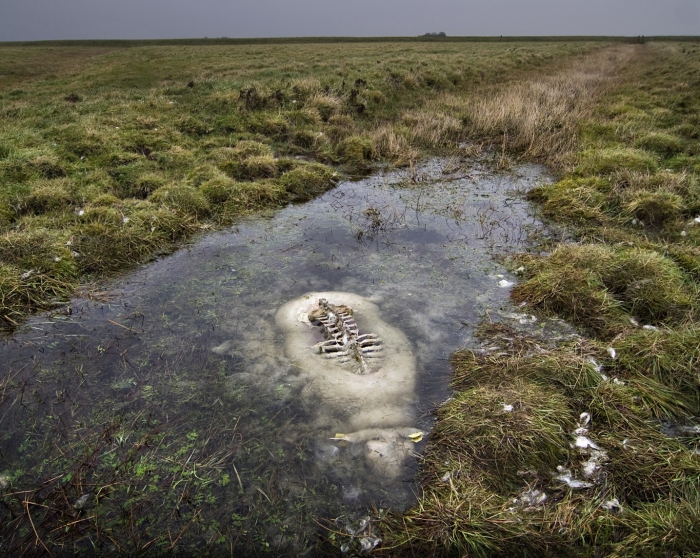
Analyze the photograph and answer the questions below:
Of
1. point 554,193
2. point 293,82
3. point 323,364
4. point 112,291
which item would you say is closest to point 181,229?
point 112,291

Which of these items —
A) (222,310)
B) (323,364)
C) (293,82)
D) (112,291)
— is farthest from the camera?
(293,82)

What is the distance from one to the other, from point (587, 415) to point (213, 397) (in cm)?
397

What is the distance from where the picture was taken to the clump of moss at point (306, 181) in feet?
37.4

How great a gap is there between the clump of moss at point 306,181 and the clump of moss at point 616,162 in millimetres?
6413

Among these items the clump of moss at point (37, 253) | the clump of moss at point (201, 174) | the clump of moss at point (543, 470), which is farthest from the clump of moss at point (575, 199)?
the clump of moss at point (37, 253)

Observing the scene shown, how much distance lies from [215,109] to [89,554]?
51.1 feet

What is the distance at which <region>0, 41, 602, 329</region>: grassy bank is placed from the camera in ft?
25.9

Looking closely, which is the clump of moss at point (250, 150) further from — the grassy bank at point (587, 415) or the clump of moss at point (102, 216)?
the grassy bank at point (587, 415)

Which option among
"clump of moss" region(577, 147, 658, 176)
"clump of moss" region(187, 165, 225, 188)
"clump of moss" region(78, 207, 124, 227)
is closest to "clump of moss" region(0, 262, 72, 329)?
"clump of moss" region(78, 207, 124, 227)

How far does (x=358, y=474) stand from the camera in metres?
4.27

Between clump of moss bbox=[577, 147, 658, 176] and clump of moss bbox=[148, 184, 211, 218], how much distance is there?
363 inches

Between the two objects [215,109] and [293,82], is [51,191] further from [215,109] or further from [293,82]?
[293,82]

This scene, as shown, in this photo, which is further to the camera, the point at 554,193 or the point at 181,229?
the point at 554,193

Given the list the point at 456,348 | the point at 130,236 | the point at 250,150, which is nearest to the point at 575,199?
the point at 456,348
